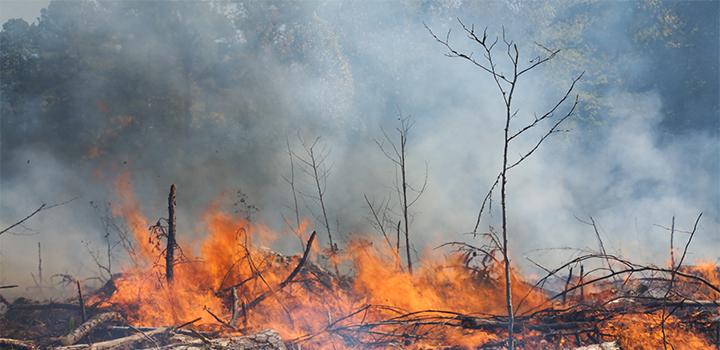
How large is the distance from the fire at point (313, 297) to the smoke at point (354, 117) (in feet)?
24.4

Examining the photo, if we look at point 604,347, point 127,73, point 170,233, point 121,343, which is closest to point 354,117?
point 127,73

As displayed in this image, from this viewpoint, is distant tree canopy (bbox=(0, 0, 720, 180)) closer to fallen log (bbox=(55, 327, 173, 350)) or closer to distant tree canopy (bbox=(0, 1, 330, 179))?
distant tree canopy (bbox=(0, 1, 330, 179))

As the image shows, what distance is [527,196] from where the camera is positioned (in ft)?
59.0

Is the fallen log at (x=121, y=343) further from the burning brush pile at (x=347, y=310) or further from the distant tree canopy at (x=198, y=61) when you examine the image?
the distant tree canopy at (x=198, y=61)

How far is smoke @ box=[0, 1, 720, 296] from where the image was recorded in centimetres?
1791

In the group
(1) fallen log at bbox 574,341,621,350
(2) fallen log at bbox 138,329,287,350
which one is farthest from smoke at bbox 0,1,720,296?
(1) fallen log at bbox 574,341,621,350

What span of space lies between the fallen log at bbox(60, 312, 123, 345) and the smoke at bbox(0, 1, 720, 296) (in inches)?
362

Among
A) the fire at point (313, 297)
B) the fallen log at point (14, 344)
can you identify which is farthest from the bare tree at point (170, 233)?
the fallen log at point (14, 344)

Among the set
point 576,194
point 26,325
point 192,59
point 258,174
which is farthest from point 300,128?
point 26,325

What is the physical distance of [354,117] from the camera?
20.6 m

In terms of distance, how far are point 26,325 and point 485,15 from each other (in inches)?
797

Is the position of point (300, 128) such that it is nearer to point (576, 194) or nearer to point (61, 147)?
point (61, 147)

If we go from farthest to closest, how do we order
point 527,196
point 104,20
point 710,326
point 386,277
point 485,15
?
1. point 485,15
2. point 104,20
3. point 527,196
4. point 386,277
5. point 710,326

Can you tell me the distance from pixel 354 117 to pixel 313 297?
12413 millimetres
